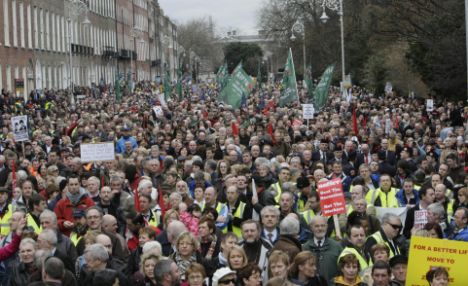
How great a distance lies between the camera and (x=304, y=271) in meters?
8.66

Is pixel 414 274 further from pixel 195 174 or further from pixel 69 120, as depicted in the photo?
pixel 69 120

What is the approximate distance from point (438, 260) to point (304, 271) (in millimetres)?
1073

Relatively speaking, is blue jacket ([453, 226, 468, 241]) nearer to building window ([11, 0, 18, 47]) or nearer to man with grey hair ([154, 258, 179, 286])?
man with grey hair ([154, 258, 179, 286])

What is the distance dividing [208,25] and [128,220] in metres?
→ 162

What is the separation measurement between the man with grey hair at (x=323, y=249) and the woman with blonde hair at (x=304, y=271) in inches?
36.9

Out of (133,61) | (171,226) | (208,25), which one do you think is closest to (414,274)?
(171,226)

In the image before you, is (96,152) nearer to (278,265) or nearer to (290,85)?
(278,265)

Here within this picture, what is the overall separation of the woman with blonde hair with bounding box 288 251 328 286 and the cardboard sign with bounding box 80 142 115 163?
878 cm

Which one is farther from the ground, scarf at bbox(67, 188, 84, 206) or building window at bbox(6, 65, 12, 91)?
building window at bbox(6, 65, 12, 91)

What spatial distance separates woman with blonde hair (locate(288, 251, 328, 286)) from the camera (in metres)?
8.65

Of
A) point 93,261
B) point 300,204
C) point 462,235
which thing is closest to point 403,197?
point 300,204

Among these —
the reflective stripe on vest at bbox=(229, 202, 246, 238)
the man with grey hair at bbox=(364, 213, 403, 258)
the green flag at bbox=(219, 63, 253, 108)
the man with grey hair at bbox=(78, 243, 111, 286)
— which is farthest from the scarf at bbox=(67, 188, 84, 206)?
the green flag at bbox=(219, 63, 253, 108)

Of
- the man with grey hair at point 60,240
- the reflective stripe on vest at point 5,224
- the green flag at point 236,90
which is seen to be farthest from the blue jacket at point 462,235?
the green flag at point 236,90

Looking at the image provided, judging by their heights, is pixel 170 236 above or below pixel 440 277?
above
